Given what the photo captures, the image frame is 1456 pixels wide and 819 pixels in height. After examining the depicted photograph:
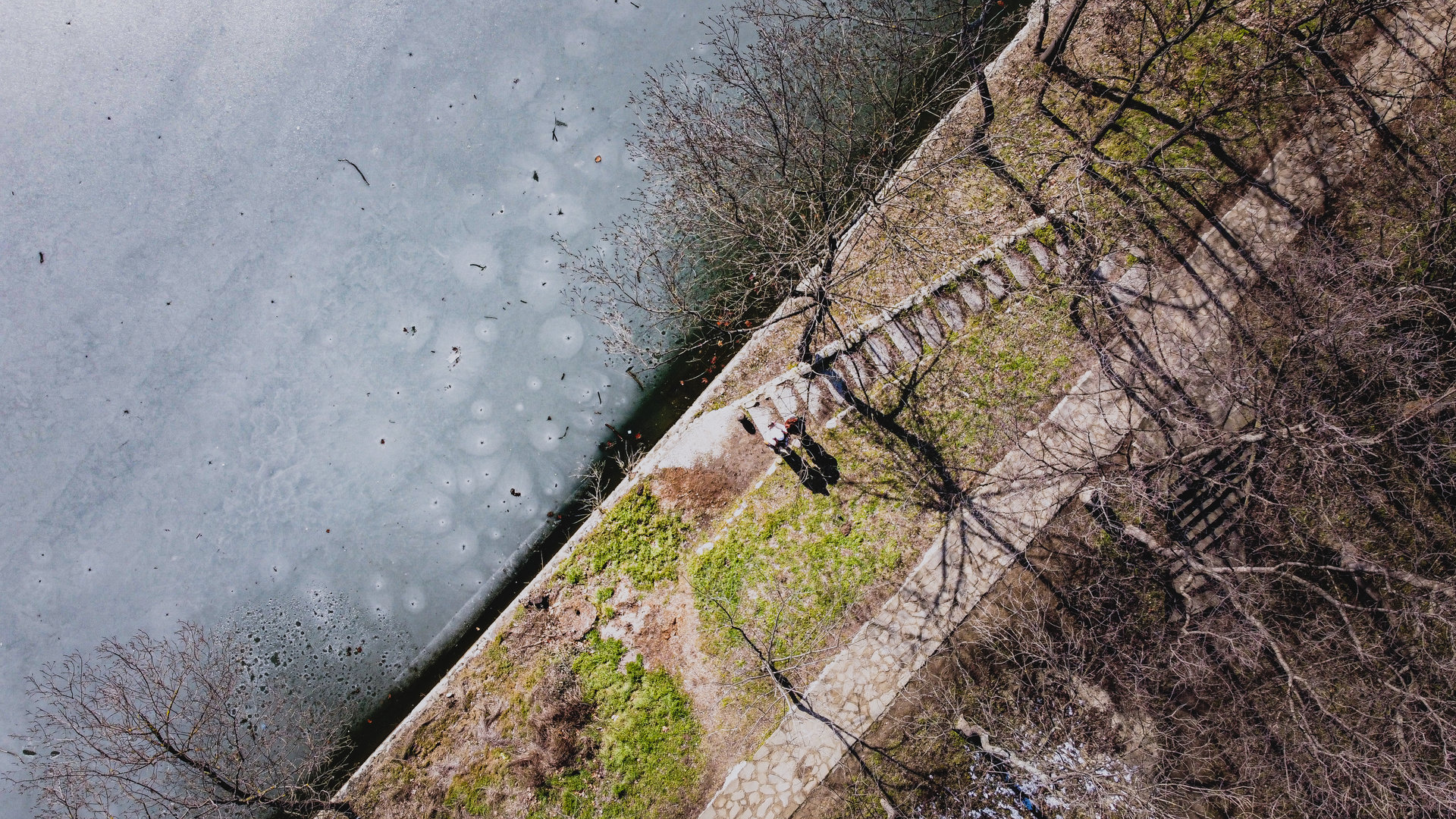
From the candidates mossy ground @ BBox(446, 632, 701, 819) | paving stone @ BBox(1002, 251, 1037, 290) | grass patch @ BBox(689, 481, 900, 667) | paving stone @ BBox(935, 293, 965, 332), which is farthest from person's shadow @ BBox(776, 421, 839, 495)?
paving stone @ BBox(1002, 251, 1037, 290)

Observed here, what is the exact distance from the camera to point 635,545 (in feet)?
27.9

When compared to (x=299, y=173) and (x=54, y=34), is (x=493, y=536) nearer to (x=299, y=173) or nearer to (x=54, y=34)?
(x=299, y=173)

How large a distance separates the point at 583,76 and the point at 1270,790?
1218 centimetres

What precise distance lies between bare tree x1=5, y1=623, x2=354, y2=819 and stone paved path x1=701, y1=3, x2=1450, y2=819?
573 cm

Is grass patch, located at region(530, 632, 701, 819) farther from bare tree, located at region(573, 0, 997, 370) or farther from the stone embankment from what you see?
bare tree, located at region(573, 0, 997, 370)

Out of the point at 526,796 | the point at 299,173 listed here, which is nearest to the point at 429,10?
the point at 299,173

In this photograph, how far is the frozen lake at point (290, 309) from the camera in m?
8.95

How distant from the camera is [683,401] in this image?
30.5ft

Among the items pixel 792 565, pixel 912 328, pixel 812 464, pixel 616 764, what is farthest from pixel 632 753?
pixel 912 328

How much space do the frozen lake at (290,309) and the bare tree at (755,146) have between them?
0.55 metres

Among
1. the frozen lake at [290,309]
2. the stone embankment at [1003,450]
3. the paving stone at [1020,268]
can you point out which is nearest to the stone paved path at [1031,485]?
the stone embankment at [1003,450]

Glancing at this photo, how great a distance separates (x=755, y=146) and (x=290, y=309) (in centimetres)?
691

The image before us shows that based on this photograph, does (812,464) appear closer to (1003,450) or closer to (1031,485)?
(1003,450)

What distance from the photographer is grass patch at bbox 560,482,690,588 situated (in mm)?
8406
